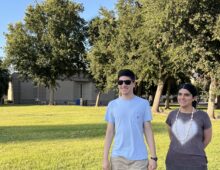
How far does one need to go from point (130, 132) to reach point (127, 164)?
355 mm

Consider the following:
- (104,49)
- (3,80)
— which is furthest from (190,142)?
(3,80)

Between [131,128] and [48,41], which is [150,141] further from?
[48,41]

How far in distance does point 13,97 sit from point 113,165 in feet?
264

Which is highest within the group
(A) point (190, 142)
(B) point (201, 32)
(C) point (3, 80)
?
(B) point (201, 32)

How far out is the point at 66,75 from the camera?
64.0m

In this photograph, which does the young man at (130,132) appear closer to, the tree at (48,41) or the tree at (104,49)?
the tree at (104,49)

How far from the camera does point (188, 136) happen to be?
5.25 m

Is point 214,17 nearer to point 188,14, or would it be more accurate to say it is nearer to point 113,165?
point 188,14

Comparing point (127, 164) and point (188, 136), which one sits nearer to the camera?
point (127, 164)

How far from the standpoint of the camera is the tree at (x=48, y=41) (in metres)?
60.4

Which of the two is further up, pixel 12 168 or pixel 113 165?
pixel 113 165

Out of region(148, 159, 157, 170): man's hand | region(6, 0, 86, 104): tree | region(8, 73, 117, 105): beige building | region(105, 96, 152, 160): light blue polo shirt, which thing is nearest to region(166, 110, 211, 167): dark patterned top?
region(148, 159, 157, 170): man's hand

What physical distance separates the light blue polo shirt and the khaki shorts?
0.04 m

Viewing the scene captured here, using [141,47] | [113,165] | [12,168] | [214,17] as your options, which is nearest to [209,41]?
[214,17]
